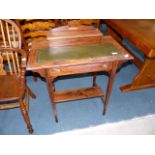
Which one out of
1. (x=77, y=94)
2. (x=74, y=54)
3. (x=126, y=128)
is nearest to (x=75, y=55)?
(x=74, y=54)

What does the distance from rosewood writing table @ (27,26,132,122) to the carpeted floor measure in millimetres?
301

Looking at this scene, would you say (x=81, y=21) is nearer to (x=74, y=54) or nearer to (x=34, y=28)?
(x=34, y=28)

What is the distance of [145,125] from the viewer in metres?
1.77

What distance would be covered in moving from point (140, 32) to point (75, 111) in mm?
1166

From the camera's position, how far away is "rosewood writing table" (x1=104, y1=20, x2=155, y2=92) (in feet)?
5.80

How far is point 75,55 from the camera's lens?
1.32 m

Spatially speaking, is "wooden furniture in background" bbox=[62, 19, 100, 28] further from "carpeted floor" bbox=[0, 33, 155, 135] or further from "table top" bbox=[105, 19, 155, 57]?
"carpeted floor" bbox=[0, 33, 155, 135]

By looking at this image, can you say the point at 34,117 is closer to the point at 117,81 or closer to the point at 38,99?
the point at 38,99

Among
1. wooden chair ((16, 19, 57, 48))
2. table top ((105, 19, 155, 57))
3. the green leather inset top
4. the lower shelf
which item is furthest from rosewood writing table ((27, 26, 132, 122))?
wooden chair ((16, 19, 57, 48))

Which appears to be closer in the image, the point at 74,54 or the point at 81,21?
the point at 74,54

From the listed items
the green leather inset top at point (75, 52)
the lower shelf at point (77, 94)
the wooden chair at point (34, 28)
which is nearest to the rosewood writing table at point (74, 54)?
the green leather inset top at point (75, 52)

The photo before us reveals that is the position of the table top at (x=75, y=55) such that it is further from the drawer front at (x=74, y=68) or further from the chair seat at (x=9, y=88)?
the chair seat at (x=9, y=88)

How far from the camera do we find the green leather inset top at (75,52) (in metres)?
1.29
